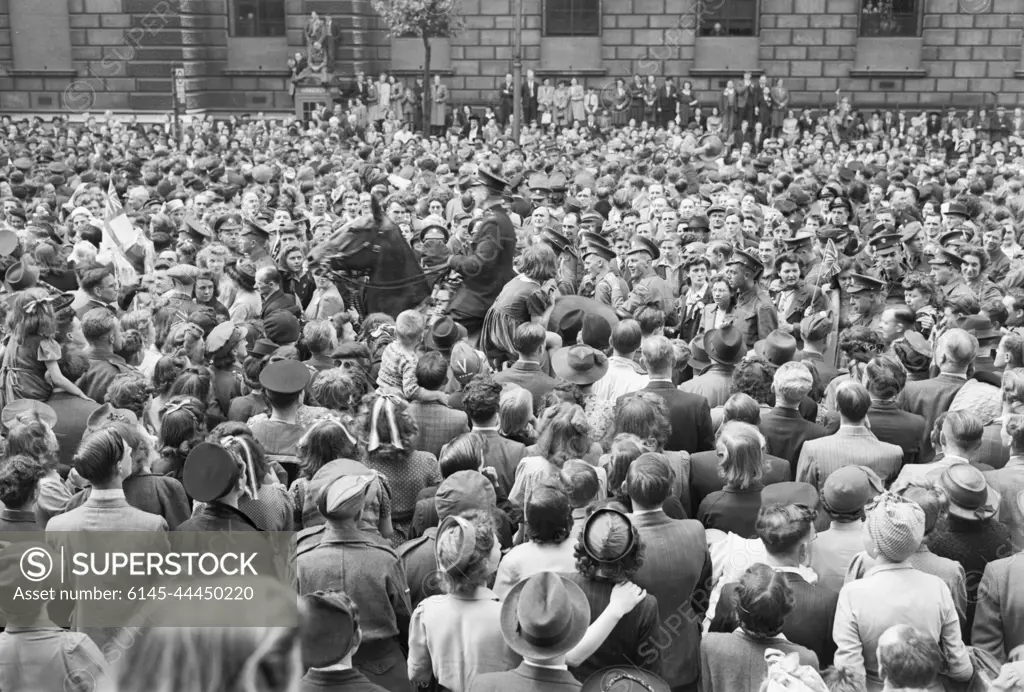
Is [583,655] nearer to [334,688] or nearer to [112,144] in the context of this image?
[334,688]

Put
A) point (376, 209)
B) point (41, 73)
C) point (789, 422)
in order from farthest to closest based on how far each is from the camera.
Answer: point (41, 73)
point (376, 209)
point (789, 422)

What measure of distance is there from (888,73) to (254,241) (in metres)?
26.7

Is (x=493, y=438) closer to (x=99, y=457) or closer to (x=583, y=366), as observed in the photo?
(x=583, y=366)

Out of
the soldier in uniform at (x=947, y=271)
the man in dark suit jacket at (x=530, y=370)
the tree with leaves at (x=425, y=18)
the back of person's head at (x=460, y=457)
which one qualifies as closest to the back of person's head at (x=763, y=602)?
the back of person's head at (x=460, y=457)

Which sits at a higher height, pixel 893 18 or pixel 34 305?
pixel 893 18

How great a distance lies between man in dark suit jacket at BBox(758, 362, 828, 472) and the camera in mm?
6094

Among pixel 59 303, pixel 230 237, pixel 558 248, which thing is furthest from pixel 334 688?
pixel 230 237

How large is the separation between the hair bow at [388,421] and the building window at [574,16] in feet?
96.1

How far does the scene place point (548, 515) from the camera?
4.46m

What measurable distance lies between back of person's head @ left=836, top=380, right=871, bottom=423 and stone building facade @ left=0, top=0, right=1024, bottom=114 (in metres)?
28.3

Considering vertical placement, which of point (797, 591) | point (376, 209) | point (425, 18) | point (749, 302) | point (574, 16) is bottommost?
point (797, 591)

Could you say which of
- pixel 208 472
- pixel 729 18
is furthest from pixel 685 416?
pixel 729 18

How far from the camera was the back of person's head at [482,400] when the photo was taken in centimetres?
575

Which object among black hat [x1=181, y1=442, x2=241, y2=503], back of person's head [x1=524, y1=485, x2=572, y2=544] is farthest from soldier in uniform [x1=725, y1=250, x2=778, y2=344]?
black hat [x1=181, y1=442, x2=241, y2=503]
